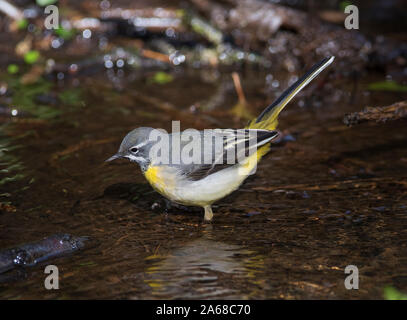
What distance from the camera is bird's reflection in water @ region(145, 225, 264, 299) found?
4109mm

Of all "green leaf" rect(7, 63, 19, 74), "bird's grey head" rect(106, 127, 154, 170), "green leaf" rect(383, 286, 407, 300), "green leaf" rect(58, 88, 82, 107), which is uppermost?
"green leaf" rect(7, 63, 19, 74)

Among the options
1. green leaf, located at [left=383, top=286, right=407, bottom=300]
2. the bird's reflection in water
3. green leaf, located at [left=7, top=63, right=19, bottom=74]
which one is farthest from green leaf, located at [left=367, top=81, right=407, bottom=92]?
green leaf, located at [left=7, top=63, right=19, bottom=74]

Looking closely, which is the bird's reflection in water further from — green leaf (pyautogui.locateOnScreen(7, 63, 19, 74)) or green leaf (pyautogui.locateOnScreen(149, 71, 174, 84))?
green leaf (pyautogui.locateOnScreen(7, 63, 19, 74))

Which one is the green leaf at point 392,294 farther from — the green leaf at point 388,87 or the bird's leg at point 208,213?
the green leaf at point 388,87

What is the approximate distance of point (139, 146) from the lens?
5.52 meters

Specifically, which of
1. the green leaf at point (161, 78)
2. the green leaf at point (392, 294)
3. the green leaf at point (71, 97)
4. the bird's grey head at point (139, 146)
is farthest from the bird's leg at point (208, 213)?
the green leaf at point (161, 78)

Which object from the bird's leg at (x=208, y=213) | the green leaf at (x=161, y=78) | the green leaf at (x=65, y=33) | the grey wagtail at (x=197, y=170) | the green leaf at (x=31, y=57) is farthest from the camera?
the green leaf at (x=65, y=33)

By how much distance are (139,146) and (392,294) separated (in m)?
2.70

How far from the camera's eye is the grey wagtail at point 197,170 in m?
5.38

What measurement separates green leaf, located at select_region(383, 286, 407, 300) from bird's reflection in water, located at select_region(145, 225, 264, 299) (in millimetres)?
879

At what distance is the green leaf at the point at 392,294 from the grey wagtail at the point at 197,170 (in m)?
1.93

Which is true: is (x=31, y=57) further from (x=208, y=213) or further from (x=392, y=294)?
(x=392, y=294)

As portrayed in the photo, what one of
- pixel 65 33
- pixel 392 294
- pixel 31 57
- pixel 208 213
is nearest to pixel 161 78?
pixel 31 57
